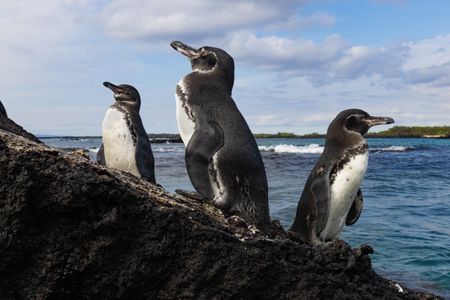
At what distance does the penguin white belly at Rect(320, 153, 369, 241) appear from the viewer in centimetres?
681

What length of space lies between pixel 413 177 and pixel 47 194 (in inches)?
777

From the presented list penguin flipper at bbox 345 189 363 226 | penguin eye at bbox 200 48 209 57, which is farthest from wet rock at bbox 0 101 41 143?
penguin flipper at bbox 345 189 363 226

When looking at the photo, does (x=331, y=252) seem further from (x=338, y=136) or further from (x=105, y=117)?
(x=105, y=117)

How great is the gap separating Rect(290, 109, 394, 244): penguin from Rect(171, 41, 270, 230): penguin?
5.99 ft

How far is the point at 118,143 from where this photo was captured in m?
8.71

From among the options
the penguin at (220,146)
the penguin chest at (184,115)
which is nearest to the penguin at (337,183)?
the penguin at (220,146)

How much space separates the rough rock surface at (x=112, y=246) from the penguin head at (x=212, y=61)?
Result: 2163 millimetres

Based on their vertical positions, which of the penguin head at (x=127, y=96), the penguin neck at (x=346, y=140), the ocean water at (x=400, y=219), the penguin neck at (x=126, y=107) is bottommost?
the ocean water at (x=400, y=219)

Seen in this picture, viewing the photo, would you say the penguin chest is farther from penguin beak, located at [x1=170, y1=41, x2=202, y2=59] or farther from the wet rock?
the wet rock

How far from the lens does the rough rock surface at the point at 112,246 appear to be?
10.00ft

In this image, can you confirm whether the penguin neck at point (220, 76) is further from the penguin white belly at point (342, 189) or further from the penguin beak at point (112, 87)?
the penguin beak at point (112, 87)

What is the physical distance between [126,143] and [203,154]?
13.0 ft

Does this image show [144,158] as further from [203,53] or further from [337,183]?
[203,53]

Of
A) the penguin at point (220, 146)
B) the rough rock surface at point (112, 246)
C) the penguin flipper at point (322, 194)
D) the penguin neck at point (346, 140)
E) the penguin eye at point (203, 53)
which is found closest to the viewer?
the rough rock surface at point (112, 246)
